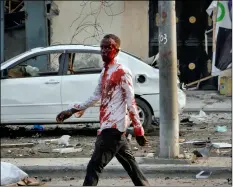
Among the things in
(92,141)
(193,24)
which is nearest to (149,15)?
(193,24)

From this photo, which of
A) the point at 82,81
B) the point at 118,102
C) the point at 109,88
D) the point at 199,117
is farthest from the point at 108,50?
the point at 199,117

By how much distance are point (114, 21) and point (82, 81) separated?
6.75 metres

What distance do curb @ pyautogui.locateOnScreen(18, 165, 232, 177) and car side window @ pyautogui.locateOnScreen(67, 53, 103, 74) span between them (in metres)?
2.96

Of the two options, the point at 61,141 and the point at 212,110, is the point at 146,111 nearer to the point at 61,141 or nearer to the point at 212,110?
the point at 61,141

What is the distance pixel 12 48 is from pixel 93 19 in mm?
2444

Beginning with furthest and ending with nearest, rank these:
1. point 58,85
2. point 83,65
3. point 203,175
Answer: point 83,65 → point 58,85 → point 203,175

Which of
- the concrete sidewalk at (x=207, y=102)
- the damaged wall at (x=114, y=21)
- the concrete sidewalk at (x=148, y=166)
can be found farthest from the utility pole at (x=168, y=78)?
the damaged wall at (x=114, y=21)

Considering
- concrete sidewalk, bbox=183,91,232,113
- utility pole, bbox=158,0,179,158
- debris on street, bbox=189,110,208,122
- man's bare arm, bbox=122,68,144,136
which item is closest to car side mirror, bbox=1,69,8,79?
utility pole, bbox=158,0,179,158

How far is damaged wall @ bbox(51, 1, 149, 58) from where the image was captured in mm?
17141

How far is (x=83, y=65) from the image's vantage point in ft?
35.9

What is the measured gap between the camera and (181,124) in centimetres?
1218

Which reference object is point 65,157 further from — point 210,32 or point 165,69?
point 210,32

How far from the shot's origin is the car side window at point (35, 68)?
1086cm

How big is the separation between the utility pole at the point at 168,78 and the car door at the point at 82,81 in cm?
236
